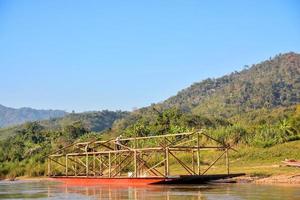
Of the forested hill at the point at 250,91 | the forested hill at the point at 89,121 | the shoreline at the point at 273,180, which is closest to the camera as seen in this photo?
the shoreline at the point at 273,180

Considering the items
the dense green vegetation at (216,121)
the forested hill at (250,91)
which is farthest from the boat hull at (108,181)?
the forested hill at (250,91)

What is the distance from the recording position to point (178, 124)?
181 feet

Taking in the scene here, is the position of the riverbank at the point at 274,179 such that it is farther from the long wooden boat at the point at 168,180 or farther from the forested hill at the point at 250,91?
the forested hill at the point at 250,91

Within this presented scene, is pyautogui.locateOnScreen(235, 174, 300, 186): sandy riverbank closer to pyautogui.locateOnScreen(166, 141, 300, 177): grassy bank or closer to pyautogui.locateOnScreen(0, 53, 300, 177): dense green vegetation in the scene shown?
pyautogui.locateOnScreen(166, 141, 300, 177): grassy bank

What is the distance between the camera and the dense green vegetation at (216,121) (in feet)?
130

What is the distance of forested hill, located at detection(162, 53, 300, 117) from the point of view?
95375 millimetres

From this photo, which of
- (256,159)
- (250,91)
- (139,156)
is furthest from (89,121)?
(139,156)

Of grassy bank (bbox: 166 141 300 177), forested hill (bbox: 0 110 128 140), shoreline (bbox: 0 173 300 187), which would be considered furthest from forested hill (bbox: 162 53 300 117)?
shoreline (bbox: 0 173 300 187)

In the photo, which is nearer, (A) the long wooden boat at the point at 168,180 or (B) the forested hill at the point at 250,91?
(A) the long wooden boat at the point at 168,180

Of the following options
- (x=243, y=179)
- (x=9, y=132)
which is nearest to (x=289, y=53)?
(x=9, y=132)

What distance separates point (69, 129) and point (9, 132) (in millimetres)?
55760

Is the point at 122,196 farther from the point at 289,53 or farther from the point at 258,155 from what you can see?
the point at 289,53

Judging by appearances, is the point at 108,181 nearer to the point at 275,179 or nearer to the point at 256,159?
the point at 275,179

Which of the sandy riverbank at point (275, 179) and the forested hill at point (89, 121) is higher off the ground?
the forested hill at point (89, 121)
